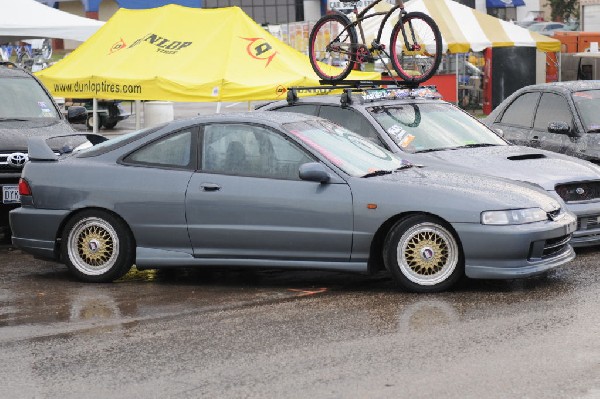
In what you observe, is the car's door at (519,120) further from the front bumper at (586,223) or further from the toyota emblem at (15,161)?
the toyota emblem at (15,161)

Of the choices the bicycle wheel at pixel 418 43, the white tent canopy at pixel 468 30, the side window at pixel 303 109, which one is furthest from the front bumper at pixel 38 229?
the white tent canopy at pixel 468 30

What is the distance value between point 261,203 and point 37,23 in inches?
532

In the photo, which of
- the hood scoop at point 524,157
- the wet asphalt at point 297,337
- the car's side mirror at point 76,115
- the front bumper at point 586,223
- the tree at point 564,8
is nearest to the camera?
the wet asphalt at point 297,337

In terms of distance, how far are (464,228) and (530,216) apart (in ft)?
1.64

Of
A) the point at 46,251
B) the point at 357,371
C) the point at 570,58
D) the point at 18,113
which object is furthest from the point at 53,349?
the point at 570,58

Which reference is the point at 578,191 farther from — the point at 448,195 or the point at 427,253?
the point at 427,253

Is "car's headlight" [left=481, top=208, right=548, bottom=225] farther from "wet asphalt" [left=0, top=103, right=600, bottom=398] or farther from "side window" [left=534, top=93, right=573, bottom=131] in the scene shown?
"side window" [left=534, top=93, right=573, bottom=131]

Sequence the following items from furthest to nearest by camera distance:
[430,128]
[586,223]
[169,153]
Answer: [430,128] → [586,223] → [169,153]

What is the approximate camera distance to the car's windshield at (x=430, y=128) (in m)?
11.0

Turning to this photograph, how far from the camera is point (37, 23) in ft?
69.6

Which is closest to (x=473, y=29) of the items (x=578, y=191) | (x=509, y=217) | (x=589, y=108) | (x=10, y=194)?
(x=589, y=108)

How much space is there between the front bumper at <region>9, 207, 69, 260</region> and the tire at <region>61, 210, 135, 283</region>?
0.10 meters

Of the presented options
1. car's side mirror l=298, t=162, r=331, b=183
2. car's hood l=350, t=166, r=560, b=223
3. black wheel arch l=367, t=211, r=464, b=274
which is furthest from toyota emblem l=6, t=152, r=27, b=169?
black wheel arch l=367, t=211, r=464, b=274

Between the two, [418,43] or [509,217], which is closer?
[509,217]
